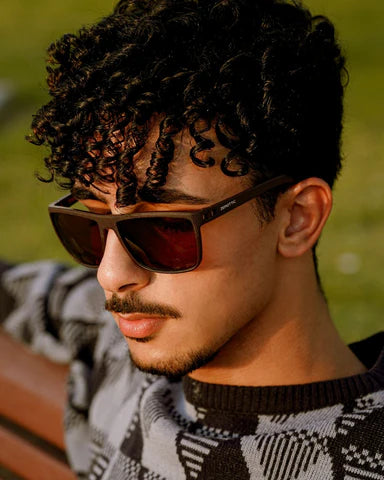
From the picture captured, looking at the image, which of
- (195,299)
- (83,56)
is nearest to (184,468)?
(195,299)

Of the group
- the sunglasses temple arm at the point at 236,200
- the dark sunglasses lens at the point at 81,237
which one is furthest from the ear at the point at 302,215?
the dark sunglasses lens at the point at 81,237

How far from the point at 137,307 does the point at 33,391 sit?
4.86 ft

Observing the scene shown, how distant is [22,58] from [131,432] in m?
13.7

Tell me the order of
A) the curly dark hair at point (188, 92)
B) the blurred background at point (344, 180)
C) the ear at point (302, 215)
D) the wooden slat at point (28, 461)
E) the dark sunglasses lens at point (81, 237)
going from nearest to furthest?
1. the curly dark hair at point (188, 92)
2. the ear at point (302, 215)
3. the dark sunglasses lens at point (81, 237)
4. the wooden slat at point (28, 461)
5. the blurred background at point (344, 180)

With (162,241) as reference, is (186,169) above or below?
above

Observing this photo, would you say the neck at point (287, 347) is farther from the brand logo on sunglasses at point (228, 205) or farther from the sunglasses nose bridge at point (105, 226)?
the sunglasses nose bridge at point (105, 226)

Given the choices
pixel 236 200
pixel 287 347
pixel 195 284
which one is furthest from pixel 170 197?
pixel 287 347

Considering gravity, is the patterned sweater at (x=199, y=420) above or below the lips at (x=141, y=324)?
below

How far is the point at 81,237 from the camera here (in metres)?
2.56

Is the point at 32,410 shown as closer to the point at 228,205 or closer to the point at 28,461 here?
the point at 28,461

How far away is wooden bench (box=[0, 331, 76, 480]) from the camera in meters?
3.47

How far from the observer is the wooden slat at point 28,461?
11.3 feet

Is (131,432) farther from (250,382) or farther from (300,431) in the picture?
(300,431)

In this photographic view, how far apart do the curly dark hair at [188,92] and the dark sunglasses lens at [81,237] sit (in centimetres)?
20
